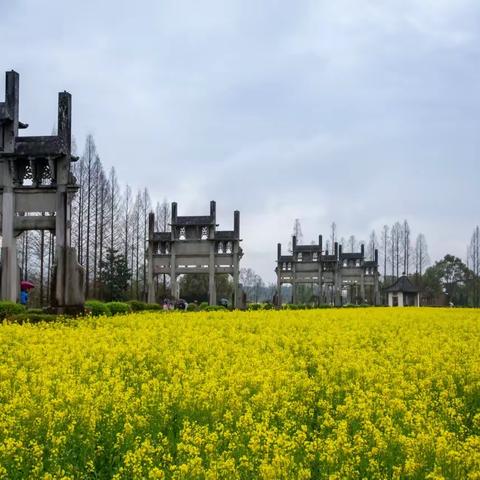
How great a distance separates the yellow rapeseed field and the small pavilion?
182 feet

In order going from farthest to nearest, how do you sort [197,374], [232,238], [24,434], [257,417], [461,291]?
[461,291], [232,238], [197,374], [257,417], [24,434]

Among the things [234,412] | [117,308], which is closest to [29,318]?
[117,308]

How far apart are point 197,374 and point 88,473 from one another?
2632mm

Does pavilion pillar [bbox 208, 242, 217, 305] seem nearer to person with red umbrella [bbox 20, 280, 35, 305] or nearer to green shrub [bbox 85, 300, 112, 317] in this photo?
person with red umbrella [bbox 20, 280, 35, 305]

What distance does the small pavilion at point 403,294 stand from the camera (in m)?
65.6

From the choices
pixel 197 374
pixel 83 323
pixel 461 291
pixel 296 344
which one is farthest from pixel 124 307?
pixel 461 291

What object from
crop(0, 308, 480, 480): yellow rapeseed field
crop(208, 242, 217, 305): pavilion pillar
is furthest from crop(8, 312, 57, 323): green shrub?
crop(208, 242, 217, 305): pavilion pillar

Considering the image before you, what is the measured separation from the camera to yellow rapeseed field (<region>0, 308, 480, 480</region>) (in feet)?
14.8

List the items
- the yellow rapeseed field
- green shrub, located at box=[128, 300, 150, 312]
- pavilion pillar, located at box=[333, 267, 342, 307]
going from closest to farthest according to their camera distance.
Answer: the yellow rapeseed field < green shrub, located at box=[128, 300, 150, 312] < pavilion pillar, located at box=[333, 267, 342, 307]

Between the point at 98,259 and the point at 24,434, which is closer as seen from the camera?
the point at 24,434

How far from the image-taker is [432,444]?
4.76 m

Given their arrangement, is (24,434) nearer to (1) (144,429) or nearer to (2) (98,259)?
(1) (144,429)

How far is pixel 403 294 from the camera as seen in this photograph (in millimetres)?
65688

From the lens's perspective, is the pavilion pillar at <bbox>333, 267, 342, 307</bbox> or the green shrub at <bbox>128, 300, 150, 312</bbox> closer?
the green shrub at <bbox>128, 300, 150, 312</bbox>
